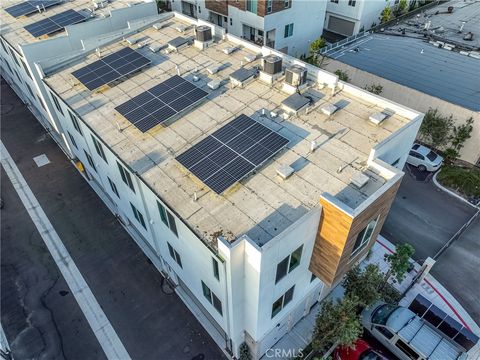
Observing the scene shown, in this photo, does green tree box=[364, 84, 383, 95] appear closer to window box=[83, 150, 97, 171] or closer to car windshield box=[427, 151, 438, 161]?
car windshield box=[427, 151, 438, 161]

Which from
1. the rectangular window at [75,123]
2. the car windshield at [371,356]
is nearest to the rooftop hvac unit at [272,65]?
the rectangular window at [75,123]

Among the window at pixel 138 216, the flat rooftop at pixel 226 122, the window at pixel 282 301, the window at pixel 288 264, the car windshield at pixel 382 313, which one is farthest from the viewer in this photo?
the window at pixel 138 216

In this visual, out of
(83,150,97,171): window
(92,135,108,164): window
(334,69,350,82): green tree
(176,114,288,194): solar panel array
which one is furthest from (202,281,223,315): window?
(334,69,350,82): green tree

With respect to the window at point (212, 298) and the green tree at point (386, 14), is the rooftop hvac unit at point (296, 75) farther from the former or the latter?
the green tree at point (386, 14)

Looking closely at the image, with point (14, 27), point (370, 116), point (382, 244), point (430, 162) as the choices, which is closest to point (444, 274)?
point (382, 244)

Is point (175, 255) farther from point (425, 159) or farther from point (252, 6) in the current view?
point (252, 6)

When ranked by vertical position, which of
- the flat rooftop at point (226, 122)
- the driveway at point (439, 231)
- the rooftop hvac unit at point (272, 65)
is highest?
the rooftop hvac unit at point (272, 65)

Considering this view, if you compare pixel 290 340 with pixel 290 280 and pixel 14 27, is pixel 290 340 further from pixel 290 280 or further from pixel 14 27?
pixel 14 27
